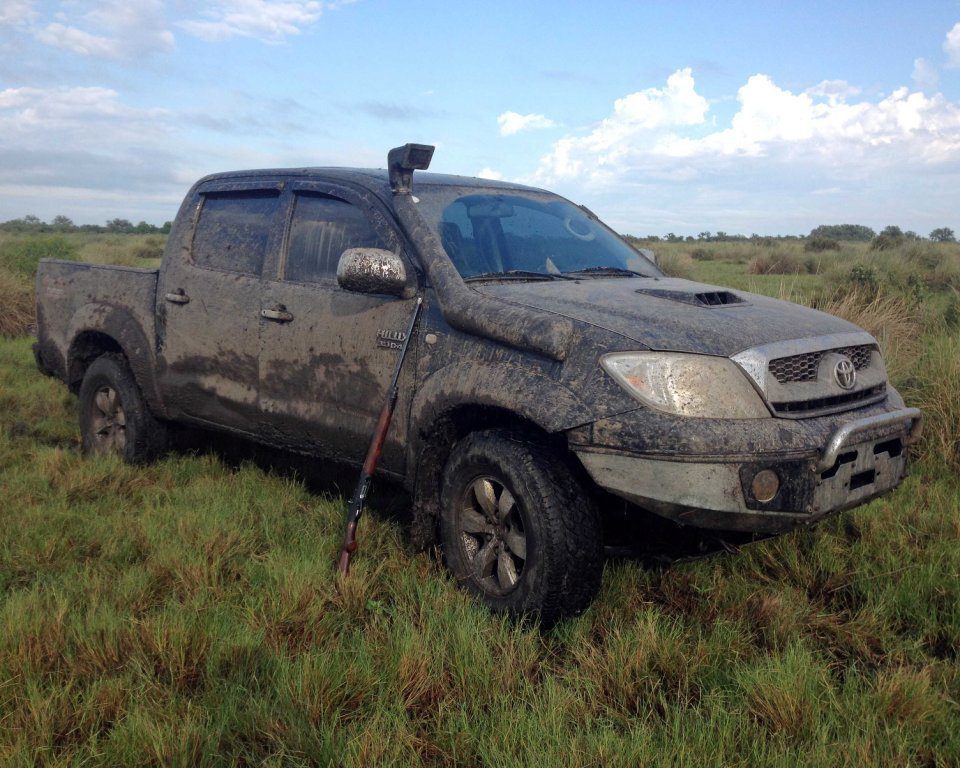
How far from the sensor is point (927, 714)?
260 centimetres

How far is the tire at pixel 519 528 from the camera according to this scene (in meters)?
3.08

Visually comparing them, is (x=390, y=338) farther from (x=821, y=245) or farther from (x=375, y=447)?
(x=821, y=245)

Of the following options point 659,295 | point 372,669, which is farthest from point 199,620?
point 659,295

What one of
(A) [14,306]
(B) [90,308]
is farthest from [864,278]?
(A) [14,306]

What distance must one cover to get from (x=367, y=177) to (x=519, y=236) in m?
0.79

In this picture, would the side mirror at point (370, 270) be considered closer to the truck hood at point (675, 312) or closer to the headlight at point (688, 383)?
the truck hood at point (675, 312)

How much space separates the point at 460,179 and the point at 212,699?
2892 millimetres

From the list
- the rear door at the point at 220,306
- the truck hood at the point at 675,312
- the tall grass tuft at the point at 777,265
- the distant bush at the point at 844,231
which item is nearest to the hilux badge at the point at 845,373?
the truck hood at the point at 675,312

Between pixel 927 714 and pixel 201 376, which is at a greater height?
pixel 201 376

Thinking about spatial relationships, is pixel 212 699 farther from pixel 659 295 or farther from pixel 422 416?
pixel 659 295

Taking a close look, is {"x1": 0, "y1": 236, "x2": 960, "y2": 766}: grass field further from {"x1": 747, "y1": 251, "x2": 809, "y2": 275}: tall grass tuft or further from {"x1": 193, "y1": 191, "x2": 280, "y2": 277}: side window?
{"x1": 747, "y1": 251, "x2": 809, "y2": 275}: tall grass tuft

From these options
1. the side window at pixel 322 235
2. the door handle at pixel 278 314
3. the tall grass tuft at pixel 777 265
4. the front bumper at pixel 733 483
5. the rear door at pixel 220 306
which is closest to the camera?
the front bumper at pixel 733 483

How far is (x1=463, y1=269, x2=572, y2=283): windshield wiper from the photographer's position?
3793 mm

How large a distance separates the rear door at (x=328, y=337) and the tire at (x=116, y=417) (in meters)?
1.23
